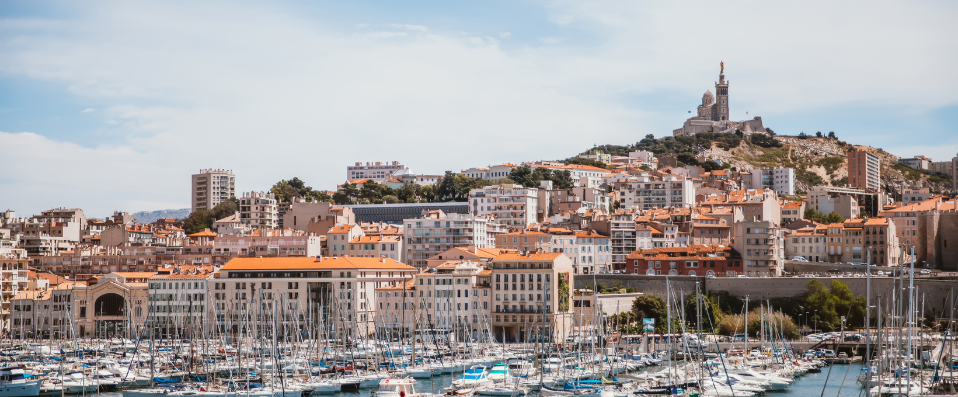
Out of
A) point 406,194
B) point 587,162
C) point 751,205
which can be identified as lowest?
point 751,205

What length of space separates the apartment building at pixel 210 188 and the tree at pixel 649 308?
3857 inches

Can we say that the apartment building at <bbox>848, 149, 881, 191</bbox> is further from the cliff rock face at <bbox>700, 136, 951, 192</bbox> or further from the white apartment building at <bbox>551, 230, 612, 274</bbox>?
the white apartment building at <bbox>551, 230, 612, 274</bbox>

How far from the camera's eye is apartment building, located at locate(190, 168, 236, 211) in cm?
15888

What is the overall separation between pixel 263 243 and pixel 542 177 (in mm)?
39895

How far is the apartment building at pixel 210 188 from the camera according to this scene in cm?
15888

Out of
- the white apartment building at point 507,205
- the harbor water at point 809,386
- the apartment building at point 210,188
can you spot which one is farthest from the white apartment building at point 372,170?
the harbor water at point 809,386

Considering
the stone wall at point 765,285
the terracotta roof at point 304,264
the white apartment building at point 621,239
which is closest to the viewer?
the stone wall at point 765,285

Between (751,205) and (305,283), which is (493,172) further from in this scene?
(305,283)

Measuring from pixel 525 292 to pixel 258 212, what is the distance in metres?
51.5

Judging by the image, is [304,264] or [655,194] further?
[655,194]

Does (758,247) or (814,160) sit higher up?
(814,160)

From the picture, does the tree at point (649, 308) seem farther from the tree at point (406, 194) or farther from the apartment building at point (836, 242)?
the tree at point (406, 194)

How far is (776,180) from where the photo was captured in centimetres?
14375

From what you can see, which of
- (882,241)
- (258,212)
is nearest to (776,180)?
(882,241)
